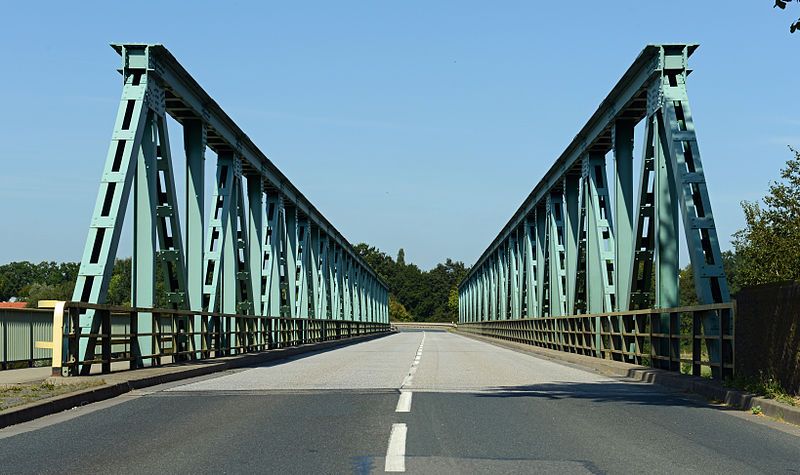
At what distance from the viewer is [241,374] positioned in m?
19.0

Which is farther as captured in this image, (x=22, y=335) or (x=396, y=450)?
(x=22, y=335)

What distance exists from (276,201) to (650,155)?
19404 mm

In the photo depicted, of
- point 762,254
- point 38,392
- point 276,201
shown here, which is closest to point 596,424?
point 38,392

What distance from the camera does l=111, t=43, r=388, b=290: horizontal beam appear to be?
18.2 m

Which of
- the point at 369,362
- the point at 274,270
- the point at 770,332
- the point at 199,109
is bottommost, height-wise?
the point at 369,362

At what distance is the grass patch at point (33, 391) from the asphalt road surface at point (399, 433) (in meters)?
0.48

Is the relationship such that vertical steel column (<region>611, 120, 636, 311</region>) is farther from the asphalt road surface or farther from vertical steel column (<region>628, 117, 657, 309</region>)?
the asphalt road surface

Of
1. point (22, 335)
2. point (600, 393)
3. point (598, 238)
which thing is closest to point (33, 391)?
point (600, 393)

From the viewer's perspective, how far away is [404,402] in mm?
12273

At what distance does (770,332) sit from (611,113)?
38.8 feet

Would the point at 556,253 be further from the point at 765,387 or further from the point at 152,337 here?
the point at 765,387

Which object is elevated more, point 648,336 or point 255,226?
point 255,226

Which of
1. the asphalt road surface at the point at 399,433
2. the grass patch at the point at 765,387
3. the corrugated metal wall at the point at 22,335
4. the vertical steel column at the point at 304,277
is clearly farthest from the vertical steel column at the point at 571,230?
the grass patch at the point at 765,387

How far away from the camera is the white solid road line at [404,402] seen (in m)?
11.4
